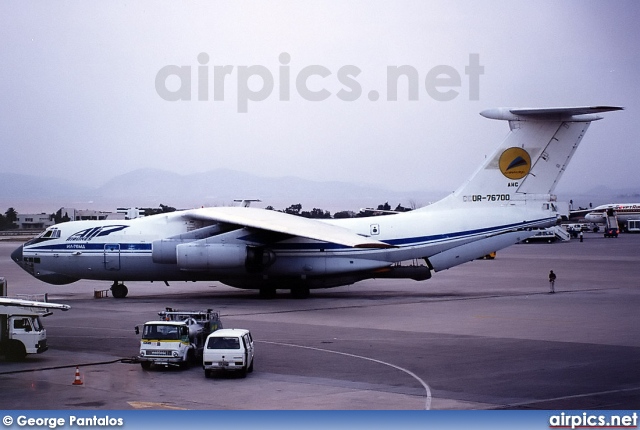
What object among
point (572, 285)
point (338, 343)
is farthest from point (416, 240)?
point (338, 343)

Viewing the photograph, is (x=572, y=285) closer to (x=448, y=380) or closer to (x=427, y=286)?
(x=427, y=286)

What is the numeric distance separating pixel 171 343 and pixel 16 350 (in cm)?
432

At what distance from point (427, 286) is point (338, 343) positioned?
20890 mm

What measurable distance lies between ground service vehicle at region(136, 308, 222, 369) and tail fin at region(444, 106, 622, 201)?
20380 mm

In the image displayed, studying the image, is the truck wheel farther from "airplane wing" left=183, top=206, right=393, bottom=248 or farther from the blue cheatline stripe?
the blue cheatline stripe

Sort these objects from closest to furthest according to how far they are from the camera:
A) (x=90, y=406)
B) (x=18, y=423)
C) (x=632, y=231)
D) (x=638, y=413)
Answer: (x=18, y=423), (x=638, y=413), (x=90, y=406), (x=632, y=231)

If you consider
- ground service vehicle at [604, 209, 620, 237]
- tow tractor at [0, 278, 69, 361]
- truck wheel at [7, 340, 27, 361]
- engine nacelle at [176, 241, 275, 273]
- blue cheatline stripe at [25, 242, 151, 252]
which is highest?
ground service vehicle at [604, 209, 620, 237]

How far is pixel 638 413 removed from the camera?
49.9 feet

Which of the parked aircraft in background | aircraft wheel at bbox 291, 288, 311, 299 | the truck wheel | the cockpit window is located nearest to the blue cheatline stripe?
the cockpit window

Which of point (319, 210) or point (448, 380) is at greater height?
point (319, 210)

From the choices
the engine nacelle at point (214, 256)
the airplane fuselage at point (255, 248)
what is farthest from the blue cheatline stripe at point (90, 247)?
the engine nacelle at point (214, 256)

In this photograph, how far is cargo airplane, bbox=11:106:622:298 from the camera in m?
38.5

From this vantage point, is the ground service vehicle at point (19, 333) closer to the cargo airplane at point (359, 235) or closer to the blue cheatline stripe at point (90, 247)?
the cargo airplane at point (359, 235)

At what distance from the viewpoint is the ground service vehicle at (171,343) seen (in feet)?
70.1
